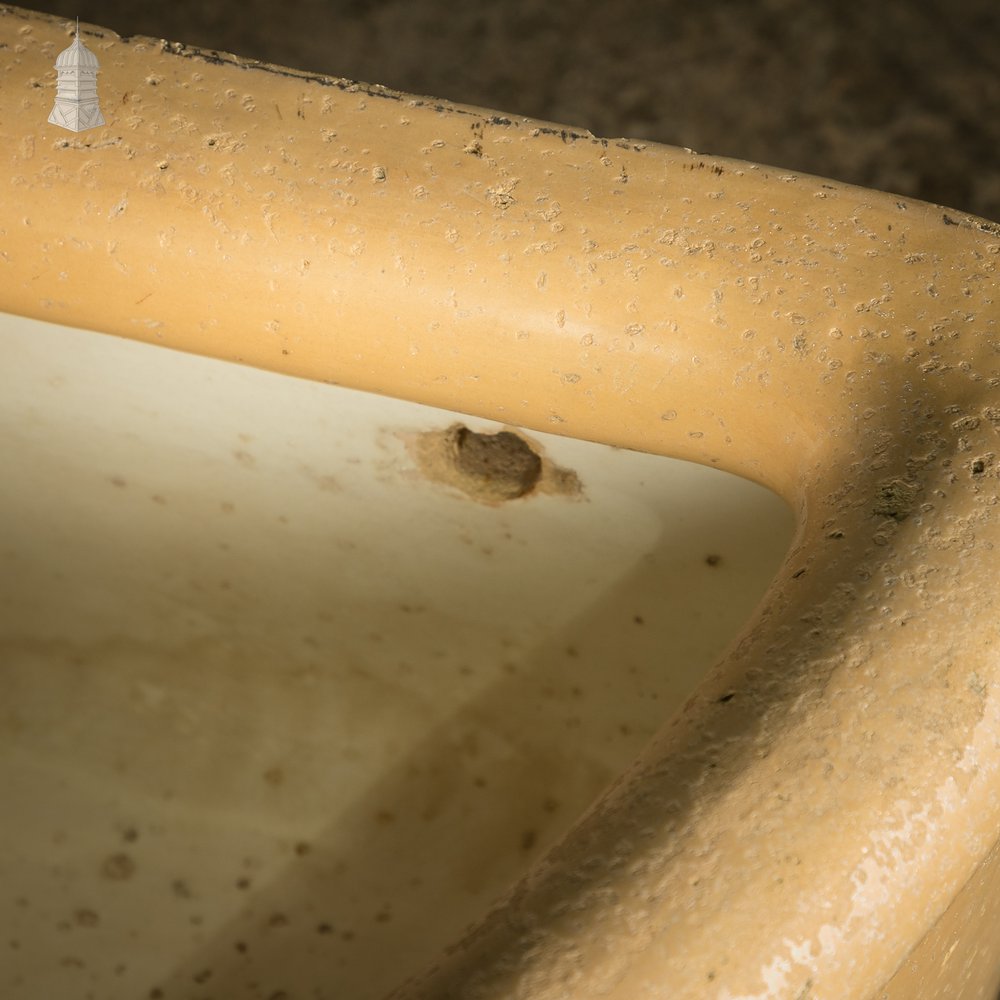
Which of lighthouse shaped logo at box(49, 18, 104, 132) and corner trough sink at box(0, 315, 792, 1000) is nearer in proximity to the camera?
lighthouse shaped logo at box(49, 18, 104, 132)

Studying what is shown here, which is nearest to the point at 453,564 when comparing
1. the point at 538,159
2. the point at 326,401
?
the point at 326,401

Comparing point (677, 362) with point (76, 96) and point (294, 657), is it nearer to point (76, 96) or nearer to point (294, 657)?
point (76, 96)

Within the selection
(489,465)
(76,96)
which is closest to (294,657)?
(489,465)

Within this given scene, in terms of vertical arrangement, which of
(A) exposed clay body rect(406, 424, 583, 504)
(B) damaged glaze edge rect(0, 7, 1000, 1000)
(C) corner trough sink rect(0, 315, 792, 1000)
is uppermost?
(B) damaged glaze edge rect(0, 7, 1000, 1000)

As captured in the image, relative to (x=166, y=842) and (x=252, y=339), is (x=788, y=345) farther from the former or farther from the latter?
(x=166, y=842)

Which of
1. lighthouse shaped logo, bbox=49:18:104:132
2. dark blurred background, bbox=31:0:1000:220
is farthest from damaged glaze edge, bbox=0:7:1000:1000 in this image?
dark blurred background, bbox=31:0:1000:220

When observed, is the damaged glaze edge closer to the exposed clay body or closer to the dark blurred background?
the exposed clay body
